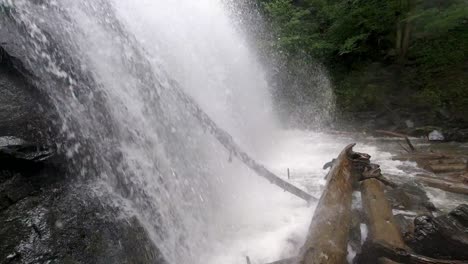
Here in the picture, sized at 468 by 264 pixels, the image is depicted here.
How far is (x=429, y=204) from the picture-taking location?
17.1ft

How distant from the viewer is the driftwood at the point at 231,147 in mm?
5691

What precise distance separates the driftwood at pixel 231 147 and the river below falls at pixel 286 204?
387 mm

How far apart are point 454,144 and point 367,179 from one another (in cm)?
560

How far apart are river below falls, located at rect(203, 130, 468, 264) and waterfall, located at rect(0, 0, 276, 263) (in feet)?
1.33

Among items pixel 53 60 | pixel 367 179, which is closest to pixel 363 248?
pixel 367 179

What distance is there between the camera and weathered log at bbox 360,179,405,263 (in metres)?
3.64

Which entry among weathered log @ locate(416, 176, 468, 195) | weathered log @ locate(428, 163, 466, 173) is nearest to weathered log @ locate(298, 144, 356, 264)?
weathered log @ locate(416, 176, 468, 195)

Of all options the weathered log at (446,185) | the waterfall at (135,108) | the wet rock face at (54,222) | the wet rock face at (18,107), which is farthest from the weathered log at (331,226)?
the wet rock face at (18,107)

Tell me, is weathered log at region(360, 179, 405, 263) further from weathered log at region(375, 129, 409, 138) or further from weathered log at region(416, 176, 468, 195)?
weathered log at region(375, 129, 409, 138)

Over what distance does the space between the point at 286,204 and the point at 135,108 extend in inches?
129

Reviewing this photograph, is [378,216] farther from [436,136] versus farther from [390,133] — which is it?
[390,133]

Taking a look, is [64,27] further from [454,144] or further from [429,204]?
[454,144]

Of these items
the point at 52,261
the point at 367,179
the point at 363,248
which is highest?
the point at 367,179

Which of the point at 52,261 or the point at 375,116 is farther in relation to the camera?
the point at 375,116
